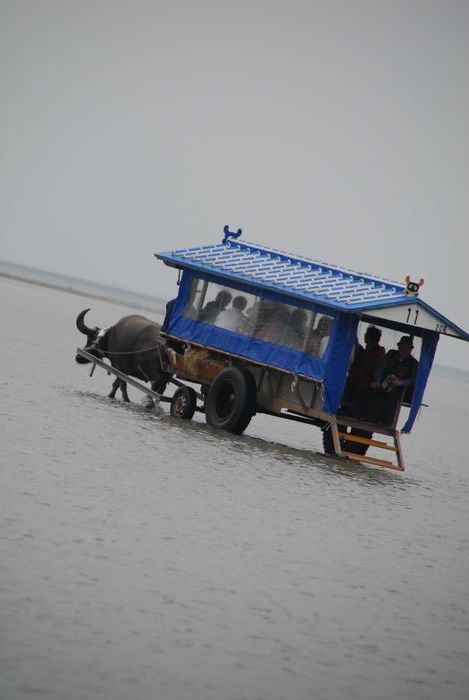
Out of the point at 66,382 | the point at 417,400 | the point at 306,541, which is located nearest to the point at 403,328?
the point at 417,400

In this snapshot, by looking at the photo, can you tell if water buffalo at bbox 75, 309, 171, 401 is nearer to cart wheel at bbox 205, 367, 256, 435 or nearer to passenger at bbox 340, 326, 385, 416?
cart wheel at bbox 205, 367, 256, 435

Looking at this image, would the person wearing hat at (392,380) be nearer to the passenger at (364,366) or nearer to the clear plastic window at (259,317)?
the passenger at (364,366)

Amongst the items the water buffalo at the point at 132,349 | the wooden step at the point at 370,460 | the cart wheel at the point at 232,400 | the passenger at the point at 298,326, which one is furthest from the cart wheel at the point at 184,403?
the wooden step at the point at 370,460

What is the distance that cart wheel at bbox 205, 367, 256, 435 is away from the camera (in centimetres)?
1700

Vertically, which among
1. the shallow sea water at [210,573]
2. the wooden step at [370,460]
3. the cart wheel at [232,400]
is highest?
the cart wheel at [232,400]

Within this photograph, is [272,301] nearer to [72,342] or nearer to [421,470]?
[421,470]

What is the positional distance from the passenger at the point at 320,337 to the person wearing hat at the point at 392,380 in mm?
1043

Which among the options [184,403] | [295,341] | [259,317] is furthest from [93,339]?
[295,341]

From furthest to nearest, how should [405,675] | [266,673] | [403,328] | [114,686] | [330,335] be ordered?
[403,328] < [330,335] < [405,675] < [266,673] < [114,686]

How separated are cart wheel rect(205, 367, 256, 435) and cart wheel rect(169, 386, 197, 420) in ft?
1.42

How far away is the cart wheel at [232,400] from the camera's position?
55.8 feet

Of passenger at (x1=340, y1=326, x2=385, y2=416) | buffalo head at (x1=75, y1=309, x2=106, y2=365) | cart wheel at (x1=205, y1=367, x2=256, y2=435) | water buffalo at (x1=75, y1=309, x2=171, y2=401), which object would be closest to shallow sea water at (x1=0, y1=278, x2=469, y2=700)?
cart wheel at (x1=205, y1=367, x2=256, y2=435)

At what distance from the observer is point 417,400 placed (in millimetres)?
17328

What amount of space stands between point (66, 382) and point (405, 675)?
14.3 metres
